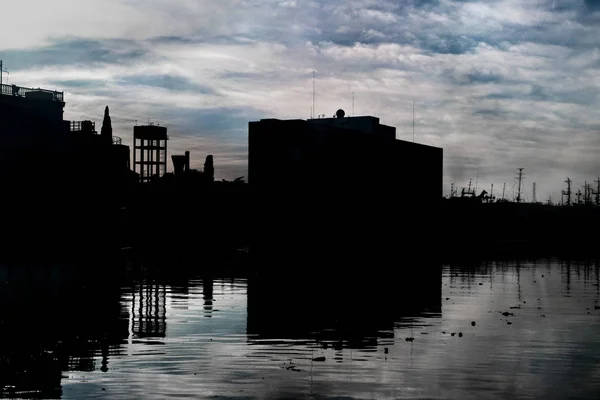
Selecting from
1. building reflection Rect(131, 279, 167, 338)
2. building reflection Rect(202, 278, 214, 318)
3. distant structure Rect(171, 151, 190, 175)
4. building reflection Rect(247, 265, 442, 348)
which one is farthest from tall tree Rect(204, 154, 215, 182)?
building reflection Rect(131, 279, 167, 338)

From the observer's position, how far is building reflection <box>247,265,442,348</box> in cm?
3328

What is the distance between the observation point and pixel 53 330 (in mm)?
33094

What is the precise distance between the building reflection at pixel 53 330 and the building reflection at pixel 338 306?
6165mm

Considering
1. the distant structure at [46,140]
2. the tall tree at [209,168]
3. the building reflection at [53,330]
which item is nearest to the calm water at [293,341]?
the building reflection at [53,330]

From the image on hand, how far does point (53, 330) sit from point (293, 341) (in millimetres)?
9895

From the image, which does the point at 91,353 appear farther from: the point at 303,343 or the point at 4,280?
the point at 4,280

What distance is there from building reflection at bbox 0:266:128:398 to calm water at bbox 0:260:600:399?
7cm

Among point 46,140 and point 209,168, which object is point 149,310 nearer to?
point 46,140

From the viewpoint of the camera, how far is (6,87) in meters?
135

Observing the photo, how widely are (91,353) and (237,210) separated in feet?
494

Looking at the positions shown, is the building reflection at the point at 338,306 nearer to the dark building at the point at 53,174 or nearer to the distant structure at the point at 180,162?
the dark building at the point at 53,174

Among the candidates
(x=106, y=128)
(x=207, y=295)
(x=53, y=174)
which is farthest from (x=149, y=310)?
(x=106, y=128)

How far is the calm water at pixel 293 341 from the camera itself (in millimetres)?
22141

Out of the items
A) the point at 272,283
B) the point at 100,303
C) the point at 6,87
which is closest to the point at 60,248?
the point at 6,87
